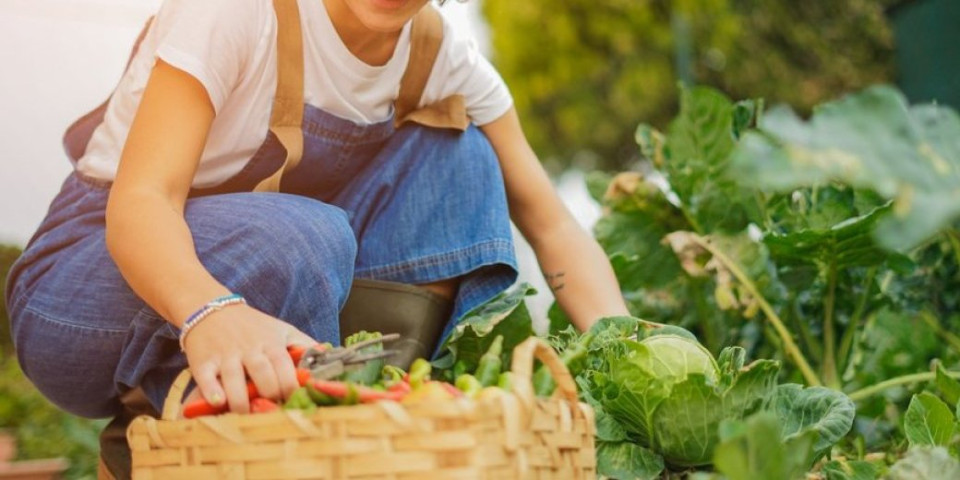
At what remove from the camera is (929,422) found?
154cm

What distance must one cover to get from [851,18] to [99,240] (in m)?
7.55

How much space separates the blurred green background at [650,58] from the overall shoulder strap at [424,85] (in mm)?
5846

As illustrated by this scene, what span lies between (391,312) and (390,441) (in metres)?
0.78

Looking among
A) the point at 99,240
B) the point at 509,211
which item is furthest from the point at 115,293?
the point at 509,211

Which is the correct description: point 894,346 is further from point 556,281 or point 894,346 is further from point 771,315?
point 556,281

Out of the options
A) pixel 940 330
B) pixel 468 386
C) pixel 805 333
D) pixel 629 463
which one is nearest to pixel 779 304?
pixel 805 333

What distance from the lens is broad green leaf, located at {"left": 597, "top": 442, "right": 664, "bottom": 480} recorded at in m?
1.44

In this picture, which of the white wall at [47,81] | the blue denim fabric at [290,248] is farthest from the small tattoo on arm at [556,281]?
the white wall at [47,81]

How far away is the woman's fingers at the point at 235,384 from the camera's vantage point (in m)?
1.16

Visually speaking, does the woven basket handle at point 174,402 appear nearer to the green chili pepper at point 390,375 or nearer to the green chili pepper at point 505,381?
the green chili pepper at point 390,375

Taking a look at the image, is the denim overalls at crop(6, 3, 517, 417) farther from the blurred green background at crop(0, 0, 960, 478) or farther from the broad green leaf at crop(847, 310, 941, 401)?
the blurred green background at crop(0, 0, 960, 478)

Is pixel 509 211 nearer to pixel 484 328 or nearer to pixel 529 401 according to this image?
pixel 484 328

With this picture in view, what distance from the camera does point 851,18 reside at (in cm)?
821

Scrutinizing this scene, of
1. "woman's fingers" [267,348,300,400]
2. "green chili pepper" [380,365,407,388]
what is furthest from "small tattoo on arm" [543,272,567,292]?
"woman's fingers" [267,348,300,400]
